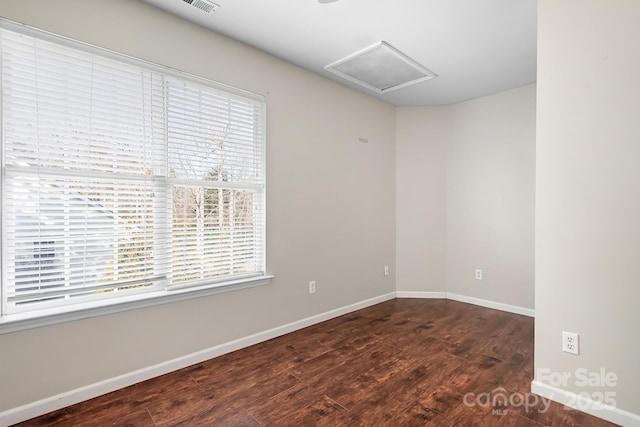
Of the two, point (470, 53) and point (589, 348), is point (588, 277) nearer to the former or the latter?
point (589, 348)

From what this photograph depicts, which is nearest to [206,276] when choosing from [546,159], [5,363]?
[5,363]

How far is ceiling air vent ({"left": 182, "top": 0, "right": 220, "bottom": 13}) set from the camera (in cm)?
225

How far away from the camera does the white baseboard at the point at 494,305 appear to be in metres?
3.69

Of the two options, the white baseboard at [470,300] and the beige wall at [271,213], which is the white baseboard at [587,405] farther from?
the beige wall at [271,213]

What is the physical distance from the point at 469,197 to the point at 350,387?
3.02m

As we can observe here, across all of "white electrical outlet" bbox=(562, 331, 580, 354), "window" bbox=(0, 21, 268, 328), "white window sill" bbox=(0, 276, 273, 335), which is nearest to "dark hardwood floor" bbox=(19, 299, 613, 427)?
"white electrical outlet" bbox=(562, 331, 580, 354)

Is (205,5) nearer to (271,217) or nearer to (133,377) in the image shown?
(271,217)

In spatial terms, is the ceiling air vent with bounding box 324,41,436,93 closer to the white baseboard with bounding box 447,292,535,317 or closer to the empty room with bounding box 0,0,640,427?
the empty room with bounding box 0,0,640,427

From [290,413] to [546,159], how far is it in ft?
7.36

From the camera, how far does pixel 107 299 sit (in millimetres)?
2150

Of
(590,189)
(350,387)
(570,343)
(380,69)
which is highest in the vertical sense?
(380,69)

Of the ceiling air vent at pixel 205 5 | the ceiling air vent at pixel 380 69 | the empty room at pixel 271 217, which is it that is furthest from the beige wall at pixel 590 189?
the ceiling air vent at pixel 205 5

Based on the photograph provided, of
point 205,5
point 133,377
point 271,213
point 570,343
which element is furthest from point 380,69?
point 133,377

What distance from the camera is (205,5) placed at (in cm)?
229
